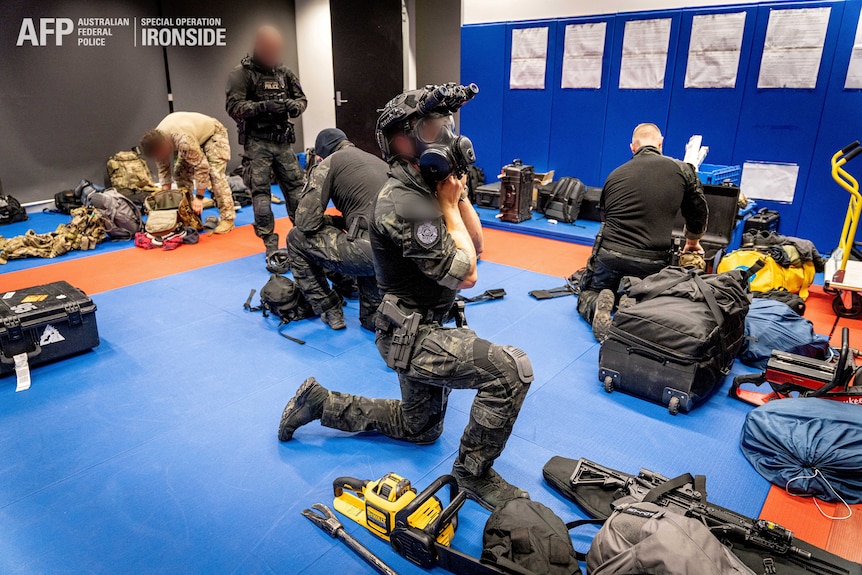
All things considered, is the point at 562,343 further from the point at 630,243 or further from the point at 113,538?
the point at 113,538

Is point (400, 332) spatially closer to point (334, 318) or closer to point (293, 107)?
point (334, 318)

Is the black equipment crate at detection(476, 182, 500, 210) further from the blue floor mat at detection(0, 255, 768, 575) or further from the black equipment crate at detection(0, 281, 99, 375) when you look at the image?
the black equipment crate at detection(0, 281, 99, 375)

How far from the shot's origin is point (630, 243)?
4336 mm

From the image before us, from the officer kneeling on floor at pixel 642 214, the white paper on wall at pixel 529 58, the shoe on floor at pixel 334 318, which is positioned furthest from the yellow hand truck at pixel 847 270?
the white paper on wall at pixel 529 58

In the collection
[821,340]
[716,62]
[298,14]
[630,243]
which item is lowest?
[821,340]

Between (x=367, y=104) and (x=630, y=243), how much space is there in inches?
288

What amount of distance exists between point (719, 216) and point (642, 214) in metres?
1.73

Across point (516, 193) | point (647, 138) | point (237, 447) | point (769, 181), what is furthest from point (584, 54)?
point (237, 447)

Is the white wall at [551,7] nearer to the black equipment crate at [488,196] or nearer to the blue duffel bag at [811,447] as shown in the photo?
the black equipment crate at [488,196]

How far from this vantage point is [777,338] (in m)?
3.82

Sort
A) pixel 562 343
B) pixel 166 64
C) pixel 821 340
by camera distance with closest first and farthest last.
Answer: pixel 821 340, pixel 562 343, pixel 166 64

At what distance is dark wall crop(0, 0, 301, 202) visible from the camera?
808cm

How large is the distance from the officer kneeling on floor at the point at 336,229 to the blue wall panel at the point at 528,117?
4381mm

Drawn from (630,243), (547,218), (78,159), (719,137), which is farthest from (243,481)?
(78,159)
